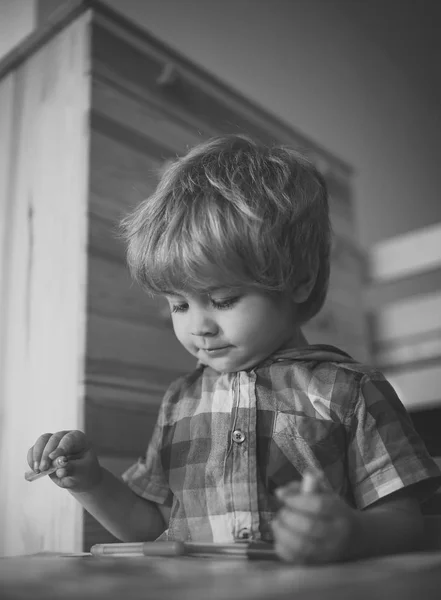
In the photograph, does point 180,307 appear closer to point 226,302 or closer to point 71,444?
point 226,302

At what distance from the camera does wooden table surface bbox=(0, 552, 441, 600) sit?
347mm

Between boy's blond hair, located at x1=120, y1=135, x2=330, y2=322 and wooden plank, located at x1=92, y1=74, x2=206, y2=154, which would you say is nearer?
boy's blond hair, located at x1=120, y1=135, x2=330, y2=322

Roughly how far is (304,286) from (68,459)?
0.33 m

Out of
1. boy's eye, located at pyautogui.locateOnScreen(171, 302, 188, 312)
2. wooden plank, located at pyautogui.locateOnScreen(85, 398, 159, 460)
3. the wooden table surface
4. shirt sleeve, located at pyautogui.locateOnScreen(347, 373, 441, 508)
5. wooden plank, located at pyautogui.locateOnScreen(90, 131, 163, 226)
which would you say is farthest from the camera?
wooden plank, located at pyautogui.locateOnScreen(90, 131, 163, 226)

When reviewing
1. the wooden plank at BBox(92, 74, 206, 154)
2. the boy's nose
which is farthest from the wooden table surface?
the wooden plank at BBox(92, 74, 206, 154)

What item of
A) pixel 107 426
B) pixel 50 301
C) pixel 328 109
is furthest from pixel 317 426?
pixel 328 109

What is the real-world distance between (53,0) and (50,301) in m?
0.71

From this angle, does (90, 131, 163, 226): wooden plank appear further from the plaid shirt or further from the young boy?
the plaid shirt

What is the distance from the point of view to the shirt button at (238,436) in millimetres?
714

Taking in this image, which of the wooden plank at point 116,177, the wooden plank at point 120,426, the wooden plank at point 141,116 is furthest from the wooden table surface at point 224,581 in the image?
the wooden plank at point 141,116

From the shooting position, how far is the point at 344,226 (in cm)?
158

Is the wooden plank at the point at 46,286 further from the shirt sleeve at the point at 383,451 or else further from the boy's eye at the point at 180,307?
the shirt sleeve at the point at 383,451

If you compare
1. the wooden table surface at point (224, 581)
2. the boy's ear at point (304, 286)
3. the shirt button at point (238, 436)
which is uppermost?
the boy's ear at point (304, 286)

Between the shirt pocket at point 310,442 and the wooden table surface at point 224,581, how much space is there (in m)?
0.19
